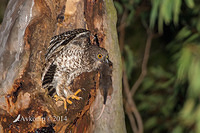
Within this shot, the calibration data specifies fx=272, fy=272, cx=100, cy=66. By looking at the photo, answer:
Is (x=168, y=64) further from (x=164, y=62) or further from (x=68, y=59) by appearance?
(x=68, y=59)

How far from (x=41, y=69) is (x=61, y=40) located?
182 mm

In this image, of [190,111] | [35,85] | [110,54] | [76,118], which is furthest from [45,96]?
[190,111]

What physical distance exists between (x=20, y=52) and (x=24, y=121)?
1.07ft

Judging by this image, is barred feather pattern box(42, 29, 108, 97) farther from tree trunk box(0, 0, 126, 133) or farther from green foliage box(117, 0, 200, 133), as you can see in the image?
green foliage box(117, 0, 200, 133)

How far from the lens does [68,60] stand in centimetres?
147

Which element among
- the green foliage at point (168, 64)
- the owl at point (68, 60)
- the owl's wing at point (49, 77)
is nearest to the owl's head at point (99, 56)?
the owl at point (68, 60)

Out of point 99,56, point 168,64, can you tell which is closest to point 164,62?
point 168,64

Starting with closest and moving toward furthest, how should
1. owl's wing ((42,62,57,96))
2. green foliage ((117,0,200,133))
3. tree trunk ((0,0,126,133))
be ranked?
tree trunk ((0,0,126,133)) → owl's wing ((42,62,57,96)) → green foliage ((117,0,200,133))

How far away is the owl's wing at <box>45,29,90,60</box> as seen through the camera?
141cm

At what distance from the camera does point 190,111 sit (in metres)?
3.21

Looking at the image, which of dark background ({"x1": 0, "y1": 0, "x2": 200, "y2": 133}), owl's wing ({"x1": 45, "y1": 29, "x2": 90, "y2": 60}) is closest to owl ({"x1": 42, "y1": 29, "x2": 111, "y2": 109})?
owl's wing ({"x1": 45, "y1": 29, "x2": 90, "y2": 60})

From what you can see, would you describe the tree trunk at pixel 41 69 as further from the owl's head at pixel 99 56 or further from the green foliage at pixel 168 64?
the green foliage at pixel 168 64

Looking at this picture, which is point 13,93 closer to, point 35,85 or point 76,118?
point 35,85

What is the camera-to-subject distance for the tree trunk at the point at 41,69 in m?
1.28
